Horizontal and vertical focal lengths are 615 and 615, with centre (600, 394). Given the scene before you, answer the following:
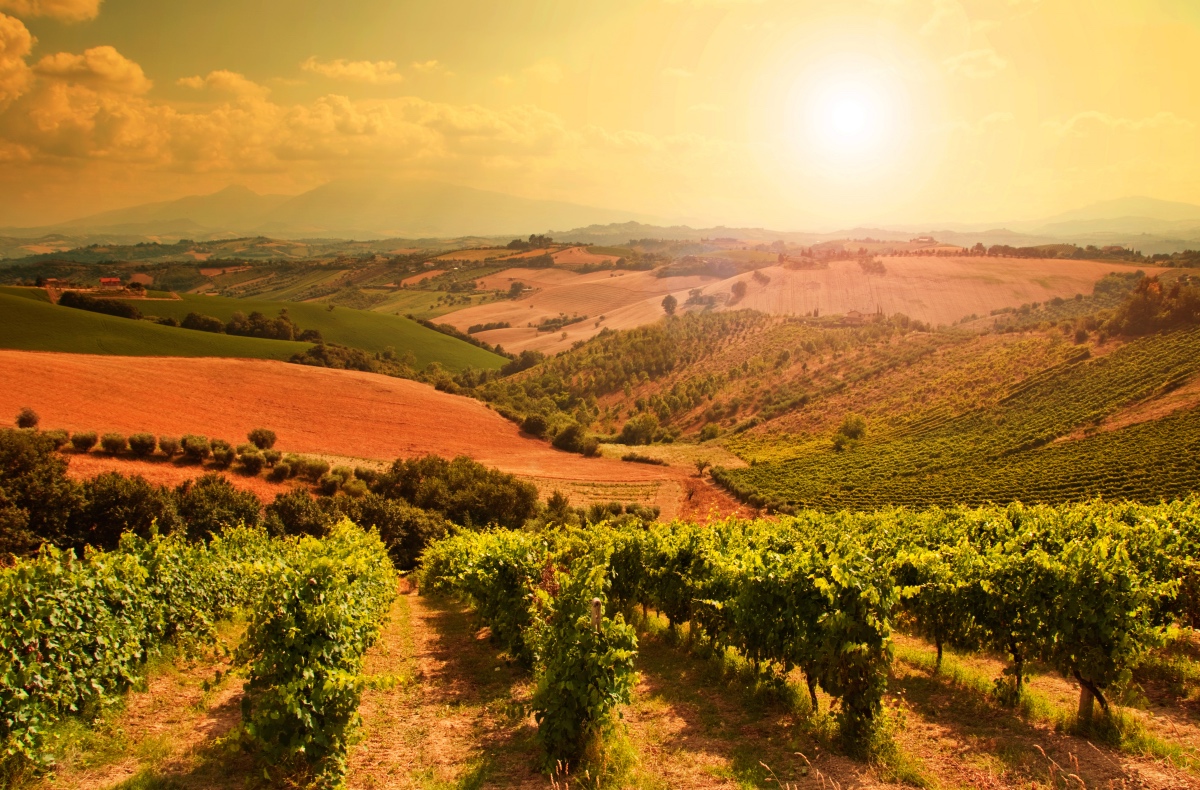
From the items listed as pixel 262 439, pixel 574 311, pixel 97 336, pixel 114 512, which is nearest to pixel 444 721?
pixel 114 512

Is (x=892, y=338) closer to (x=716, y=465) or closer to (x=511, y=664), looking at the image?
(x=716, y=465)

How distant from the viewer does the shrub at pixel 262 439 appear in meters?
51.7

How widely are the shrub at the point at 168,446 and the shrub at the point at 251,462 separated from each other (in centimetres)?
416

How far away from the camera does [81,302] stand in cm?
8750

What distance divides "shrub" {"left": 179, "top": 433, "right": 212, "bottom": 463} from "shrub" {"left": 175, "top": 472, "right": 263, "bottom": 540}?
1025 cm

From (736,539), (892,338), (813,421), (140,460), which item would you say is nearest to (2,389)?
(140,460)

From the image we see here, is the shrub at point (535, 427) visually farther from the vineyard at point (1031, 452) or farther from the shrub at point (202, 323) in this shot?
the shrub at point (202, 323)

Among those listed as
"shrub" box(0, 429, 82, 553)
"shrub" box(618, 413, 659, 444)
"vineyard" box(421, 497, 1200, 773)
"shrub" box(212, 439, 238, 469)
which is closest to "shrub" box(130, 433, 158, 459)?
"shrub" box(212, 439, 238, 469)

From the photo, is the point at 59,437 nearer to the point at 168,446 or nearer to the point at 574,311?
the point at 168,446

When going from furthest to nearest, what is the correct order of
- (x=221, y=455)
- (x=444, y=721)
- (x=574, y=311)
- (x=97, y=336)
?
(x=574, y=311) → (x=97, y=336) → (x=221, y=455) → (x=444, y=721)

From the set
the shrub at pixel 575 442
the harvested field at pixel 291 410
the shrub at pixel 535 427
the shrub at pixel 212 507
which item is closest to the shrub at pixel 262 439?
the harvested field at pixel 291 410

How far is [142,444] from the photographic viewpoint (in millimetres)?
41688

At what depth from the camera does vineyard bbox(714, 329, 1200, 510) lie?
49.0m

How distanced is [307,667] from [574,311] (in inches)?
6842
